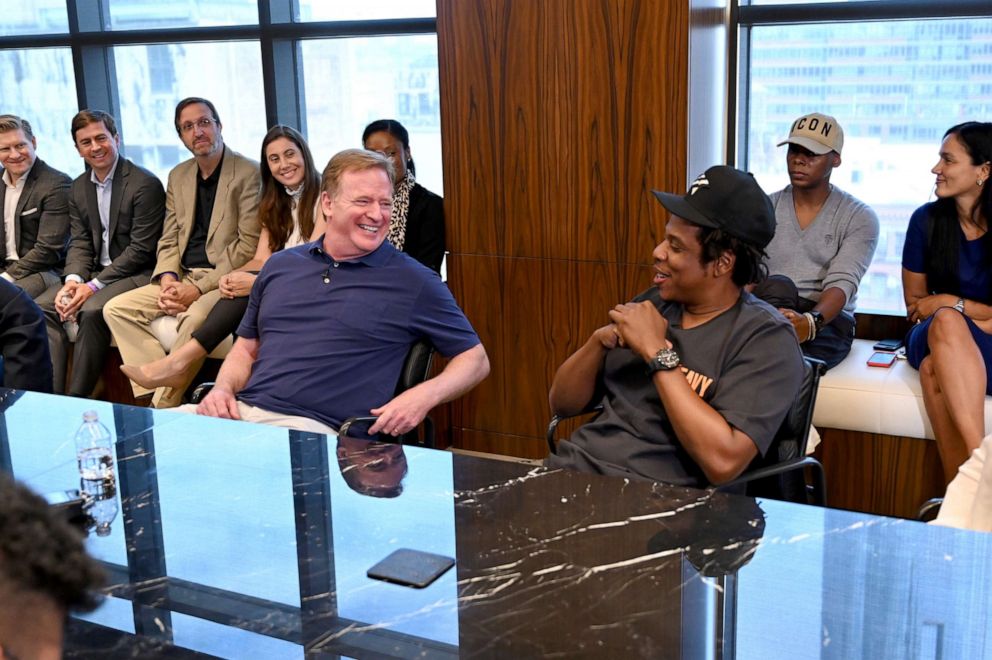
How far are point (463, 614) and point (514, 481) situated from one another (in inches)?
20.9

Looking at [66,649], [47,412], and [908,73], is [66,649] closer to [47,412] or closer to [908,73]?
[47,412]

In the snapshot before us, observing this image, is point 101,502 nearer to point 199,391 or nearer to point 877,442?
point 199,391

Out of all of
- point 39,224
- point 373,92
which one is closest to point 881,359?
point 373,92

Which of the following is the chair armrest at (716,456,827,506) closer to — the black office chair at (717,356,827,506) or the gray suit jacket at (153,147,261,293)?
the black office chair at (717,356,827,506)

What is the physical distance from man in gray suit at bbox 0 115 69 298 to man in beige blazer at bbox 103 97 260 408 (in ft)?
2.06

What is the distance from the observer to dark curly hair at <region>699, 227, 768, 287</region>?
241 centimetres

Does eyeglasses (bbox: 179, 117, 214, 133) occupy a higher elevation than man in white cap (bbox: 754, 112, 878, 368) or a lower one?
higher

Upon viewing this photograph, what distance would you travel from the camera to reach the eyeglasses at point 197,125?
4969 mm

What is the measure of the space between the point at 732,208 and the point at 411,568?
1205 mm

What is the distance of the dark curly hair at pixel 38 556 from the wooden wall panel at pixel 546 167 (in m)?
3.40

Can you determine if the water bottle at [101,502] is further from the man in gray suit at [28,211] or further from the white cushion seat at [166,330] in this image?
the man in gray suit at [28,211]

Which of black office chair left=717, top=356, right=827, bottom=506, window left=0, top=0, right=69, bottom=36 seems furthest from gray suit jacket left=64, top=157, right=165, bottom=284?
black office chair left=717, top=356, right=827, bottom=506

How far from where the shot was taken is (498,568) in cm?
165

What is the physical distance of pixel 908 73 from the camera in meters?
4.26
